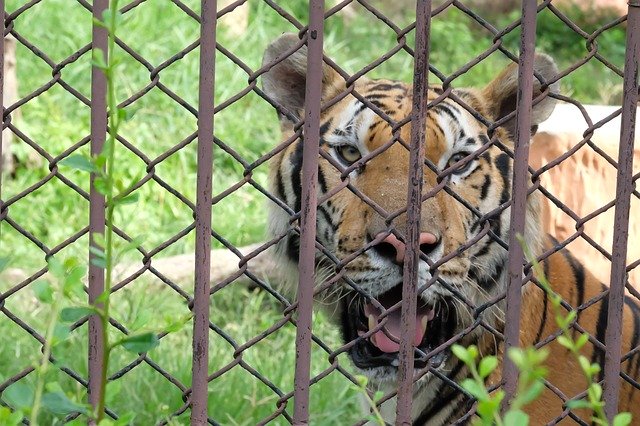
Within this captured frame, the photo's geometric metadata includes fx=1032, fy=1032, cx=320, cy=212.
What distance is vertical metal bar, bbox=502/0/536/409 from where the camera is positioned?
6.94 ft

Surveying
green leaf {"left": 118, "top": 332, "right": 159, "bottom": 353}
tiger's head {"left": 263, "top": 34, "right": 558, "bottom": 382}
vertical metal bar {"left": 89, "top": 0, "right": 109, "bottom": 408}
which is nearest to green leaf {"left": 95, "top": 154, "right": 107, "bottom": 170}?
green leaf {"left": 118, "top": 332, "right": 159, "bottom": 353}

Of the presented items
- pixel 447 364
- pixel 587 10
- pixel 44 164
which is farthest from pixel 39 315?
pixel 587 10

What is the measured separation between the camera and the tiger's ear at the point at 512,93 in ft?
9.93

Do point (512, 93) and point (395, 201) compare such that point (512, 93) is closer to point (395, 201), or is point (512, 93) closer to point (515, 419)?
point (395, 201)

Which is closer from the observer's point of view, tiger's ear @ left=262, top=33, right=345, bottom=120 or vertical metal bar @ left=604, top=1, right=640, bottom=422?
vertical metal bar @ left=604, top=1, right=640, bottom=422

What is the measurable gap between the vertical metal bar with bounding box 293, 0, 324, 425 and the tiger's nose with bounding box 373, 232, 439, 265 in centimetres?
61

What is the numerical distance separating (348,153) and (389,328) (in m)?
0.59

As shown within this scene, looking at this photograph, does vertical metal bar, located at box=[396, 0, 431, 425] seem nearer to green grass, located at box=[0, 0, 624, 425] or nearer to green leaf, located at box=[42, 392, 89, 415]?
green leaf, located at box=[42, 392, 89, 415]

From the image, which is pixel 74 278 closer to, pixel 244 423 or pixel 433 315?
pixel 433 315

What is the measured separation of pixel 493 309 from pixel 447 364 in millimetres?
222

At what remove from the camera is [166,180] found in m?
6.02

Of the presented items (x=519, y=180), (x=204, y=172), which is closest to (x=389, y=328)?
(x=519, y=180)

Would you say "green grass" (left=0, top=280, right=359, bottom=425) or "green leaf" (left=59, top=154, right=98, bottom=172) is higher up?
"green grass" (left=0, top=280, right=359, bottom=425)

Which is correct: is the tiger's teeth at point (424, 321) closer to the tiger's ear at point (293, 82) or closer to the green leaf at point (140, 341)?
the tiger's ear at point (293, 82)
